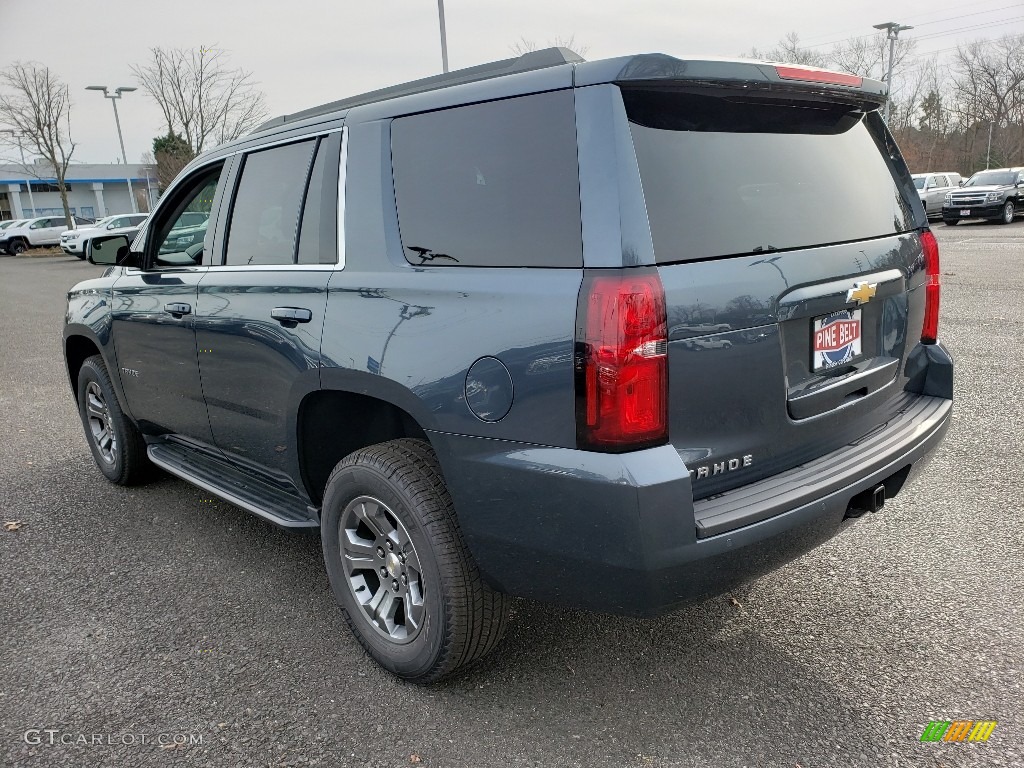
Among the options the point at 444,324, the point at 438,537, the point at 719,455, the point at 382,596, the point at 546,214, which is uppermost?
the point at 546,214

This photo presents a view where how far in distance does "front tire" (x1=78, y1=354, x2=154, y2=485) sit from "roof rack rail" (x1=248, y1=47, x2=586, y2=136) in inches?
84.8

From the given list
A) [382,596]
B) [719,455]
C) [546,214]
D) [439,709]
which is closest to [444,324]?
[546,214]

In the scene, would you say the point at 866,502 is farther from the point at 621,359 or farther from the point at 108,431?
the point at 108,431

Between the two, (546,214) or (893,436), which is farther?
(893,436)

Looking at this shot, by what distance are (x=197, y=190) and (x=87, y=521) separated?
74.1 inches

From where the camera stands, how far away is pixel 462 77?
267 centimetres

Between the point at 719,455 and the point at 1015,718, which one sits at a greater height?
the point at 719,455

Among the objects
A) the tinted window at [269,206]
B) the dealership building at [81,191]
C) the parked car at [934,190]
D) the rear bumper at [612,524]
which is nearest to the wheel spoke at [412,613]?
the rear bumper at [612,524]

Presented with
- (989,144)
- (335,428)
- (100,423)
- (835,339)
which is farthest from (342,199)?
(989,144)

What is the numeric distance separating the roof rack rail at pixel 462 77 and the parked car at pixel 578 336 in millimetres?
15

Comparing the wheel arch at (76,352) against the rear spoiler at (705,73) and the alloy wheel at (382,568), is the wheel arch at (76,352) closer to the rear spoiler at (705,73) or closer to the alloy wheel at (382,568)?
the alloy wheel at (382,568)

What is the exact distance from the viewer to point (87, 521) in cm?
434

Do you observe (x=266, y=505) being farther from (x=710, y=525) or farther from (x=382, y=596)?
(x=710, y=525)

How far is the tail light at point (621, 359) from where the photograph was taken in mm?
2076
